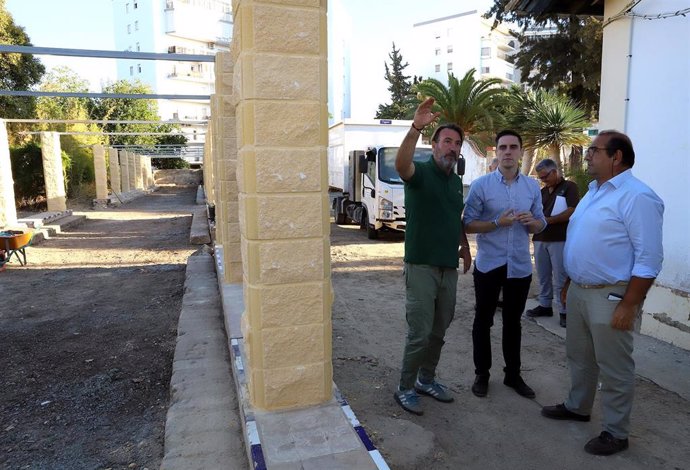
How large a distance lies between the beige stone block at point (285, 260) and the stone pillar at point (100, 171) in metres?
20.8

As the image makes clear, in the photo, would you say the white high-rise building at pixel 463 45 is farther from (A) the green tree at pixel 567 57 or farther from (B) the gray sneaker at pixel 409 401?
(B) the gray sneaker at pixel 409 401

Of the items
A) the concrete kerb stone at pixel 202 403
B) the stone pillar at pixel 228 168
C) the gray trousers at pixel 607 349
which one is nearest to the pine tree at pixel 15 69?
the stone pillar at pixel 228 168

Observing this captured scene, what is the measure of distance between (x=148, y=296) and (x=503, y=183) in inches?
210

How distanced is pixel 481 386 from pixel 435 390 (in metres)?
0.37

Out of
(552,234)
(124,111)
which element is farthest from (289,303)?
(124,111)

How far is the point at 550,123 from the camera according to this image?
16531 millimetres

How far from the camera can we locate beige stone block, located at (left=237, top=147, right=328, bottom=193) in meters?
2.41

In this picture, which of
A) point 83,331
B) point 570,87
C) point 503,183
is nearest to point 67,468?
point 83,331

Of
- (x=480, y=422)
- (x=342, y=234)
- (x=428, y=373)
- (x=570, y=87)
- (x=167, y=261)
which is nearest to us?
(x=480, y=422)

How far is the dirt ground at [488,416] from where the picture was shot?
2.81 meters

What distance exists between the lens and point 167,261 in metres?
9.69

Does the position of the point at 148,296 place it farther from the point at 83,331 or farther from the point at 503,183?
the point at 503,183

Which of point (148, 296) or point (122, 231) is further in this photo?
point (122, 231)

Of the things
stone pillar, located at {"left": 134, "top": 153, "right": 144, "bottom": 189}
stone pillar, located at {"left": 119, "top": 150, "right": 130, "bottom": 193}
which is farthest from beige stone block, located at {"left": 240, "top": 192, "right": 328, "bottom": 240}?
stone pillar, located at {"left": 134, "top": 153, "right": 144, "bottom": 189}
